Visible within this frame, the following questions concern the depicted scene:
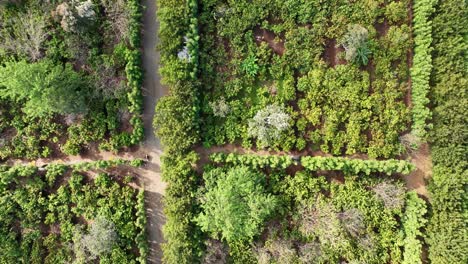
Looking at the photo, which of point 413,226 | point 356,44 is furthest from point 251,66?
point 413,226

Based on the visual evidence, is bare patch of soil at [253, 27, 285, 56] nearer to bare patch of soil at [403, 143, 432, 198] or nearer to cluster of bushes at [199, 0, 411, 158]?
cluster of bushes at [199, 0, 411, 158]

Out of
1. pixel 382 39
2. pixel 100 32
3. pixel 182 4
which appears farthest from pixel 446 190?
pixel 100 32

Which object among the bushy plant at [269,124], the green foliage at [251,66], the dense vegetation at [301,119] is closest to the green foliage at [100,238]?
the dense vegetation at [301,119]

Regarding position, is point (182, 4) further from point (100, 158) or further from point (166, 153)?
point (100, 158)

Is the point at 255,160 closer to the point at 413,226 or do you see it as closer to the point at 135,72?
the point at 135,72

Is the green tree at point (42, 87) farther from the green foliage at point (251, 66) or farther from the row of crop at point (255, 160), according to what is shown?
the green foliage at point (251, 66)

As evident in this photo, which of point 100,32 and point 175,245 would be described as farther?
point 100,32
